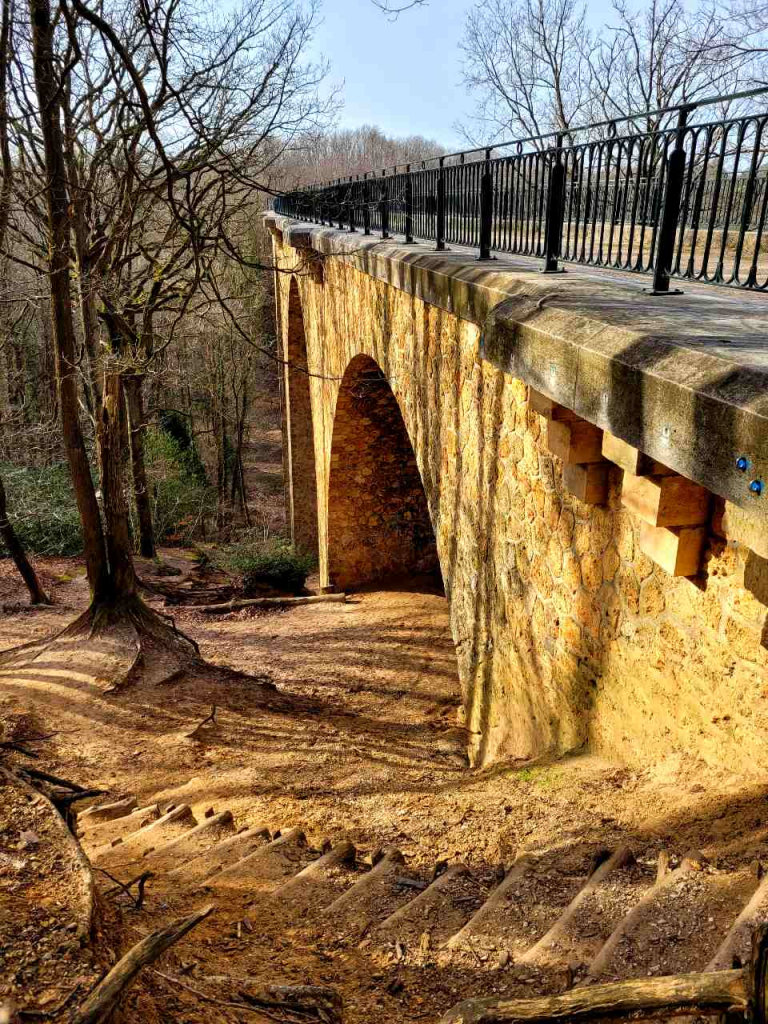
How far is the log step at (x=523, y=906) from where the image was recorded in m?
2.37

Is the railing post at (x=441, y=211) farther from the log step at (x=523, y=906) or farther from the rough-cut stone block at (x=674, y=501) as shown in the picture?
the log step at (x=523, y=906)

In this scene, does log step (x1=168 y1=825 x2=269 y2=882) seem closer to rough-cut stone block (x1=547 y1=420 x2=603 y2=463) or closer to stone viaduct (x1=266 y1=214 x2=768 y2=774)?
stone viaduct (x1=266 y1=214 x2=768 y2=774)

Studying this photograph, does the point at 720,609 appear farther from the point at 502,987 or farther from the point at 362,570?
the point at 362,570

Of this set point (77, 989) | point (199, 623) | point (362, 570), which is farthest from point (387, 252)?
point (362, 570)

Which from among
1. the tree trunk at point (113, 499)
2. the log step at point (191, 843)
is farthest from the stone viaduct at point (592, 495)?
the tree trunk at point (113, 499)

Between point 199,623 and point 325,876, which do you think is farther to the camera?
point 199,623

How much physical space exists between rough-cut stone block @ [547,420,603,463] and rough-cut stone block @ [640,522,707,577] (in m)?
0.44

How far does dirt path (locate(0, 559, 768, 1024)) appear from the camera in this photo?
2348 millimetres

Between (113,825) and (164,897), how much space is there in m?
1.33

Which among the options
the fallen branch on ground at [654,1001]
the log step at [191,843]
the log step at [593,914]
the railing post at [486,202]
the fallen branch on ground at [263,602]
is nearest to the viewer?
the fallen branch on ground at [654,1001]

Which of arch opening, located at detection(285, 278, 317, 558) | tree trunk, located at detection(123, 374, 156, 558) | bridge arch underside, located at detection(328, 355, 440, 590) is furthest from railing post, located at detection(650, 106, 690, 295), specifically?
arch opening, located at detection(285, 278, 317, 558)

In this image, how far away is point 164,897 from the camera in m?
2.75

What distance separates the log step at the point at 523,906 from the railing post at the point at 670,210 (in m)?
2.18

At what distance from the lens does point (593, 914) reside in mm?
2336
